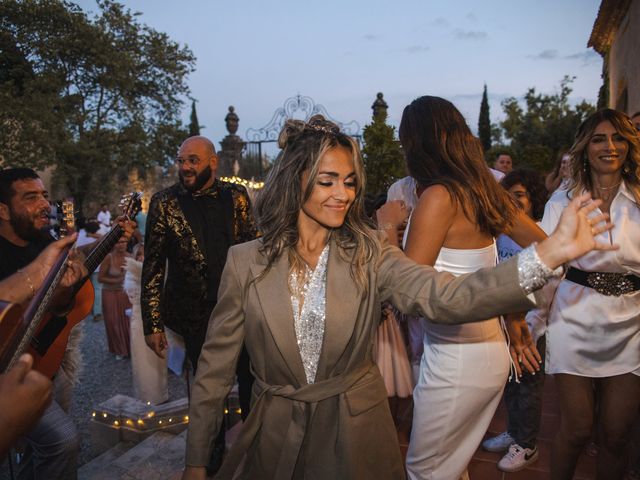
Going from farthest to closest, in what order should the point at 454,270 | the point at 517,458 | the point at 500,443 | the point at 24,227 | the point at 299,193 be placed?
the point at 500,443, the point at 517,458, the point at 24,227, the point at 454,270, the point at 299,193

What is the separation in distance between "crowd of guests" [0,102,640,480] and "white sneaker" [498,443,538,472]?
0.69 metres

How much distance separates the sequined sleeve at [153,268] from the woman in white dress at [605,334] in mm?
2590

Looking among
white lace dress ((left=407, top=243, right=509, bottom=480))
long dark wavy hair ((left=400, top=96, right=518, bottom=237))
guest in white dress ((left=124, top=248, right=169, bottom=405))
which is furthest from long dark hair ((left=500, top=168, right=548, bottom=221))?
guest in white dress ((left=124, top=248, right=169, bottom=405))

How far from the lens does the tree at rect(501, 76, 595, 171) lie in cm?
2997

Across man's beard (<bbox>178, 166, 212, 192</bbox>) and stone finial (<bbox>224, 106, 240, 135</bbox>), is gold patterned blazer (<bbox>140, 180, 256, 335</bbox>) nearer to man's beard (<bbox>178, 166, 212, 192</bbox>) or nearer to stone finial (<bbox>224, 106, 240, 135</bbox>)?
man's beard (<bbox>178, 166, 212, 192</bbox>)

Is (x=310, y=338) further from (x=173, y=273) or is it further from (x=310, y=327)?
(x=173, y=273)

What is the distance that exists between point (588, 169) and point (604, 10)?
11.8m

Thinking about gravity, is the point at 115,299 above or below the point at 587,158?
below

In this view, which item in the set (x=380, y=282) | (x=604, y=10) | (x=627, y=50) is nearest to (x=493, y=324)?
(x=380, y=282)

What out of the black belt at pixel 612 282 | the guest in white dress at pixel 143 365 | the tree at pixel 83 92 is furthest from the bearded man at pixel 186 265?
the tree at pixel 83 92

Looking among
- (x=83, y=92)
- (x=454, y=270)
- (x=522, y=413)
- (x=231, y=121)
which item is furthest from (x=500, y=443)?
(x=83, y=92)

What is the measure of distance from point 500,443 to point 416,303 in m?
2.51

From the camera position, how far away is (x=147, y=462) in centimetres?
362

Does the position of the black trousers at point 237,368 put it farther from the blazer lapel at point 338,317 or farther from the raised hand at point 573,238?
the raised hand at point 573,238
